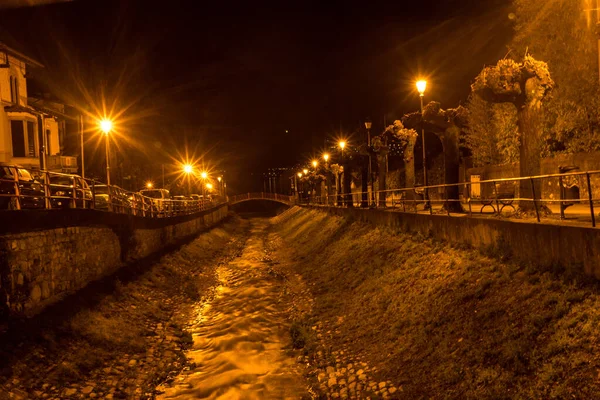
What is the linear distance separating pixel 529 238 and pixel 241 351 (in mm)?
7566

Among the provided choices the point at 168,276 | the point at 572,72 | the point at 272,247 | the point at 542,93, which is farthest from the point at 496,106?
the point at 168,276

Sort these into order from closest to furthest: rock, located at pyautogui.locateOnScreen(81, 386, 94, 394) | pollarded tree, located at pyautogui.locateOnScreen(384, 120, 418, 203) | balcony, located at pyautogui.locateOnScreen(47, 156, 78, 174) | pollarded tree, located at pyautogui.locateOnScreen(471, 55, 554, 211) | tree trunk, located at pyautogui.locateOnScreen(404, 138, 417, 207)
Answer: rock, located at pyautogui.locateOnScreen(81, 386, 94, 394), pollarded tree, located at pyautogui.locateOnScreen(471, 55, 554, 211), tree trunk, located at pyautogui.locateOnScreen(404, 138, 417, 207), pollarded tree, located at pyautogui.locateOnScreen(384, 120, 418, 203), balcony, located at pyautogui.locateOnScreen(47, 156, 78, 174)

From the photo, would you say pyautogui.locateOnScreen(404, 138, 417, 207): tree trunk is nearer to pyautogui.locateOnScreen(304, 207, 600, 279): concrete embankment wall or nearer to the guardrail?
pyautogui.locateOnScreen(304, 207, 600, 279): concrete embankment wall

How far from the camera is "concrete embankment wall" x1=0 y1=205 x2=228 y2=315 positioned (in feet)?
31.0

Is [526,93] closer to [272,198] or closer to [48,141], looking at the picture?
[48,141]

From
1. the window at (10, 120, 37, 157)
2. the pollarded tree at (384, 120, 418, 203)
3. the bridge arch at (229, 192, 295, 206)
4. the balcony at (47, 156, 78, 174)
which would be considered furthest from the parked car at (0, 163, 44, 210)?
the bridge arch at (229, 192, 295, 206)

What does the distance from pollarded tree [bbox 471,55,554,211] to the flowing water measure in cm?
798

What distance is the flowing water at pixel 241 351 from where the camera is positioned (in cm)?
945

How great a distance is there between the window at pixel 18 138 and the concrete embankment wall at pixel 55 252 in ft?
53.0

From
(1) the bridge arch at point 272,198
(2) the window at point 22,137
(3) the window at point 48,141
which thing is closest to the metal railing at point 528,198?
(2) the window at point 22,137

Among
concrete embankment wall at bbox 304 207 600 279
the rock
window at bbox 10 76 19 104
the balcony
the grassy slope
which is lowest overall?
the rock

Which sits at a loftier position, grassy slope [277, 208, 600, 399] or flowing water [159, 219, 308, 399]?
grassy slope [277, 208, 600, 399]

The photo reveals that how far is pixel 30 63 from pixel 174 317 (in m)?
27.6

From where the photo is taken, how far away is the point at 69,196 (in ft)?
55.9
